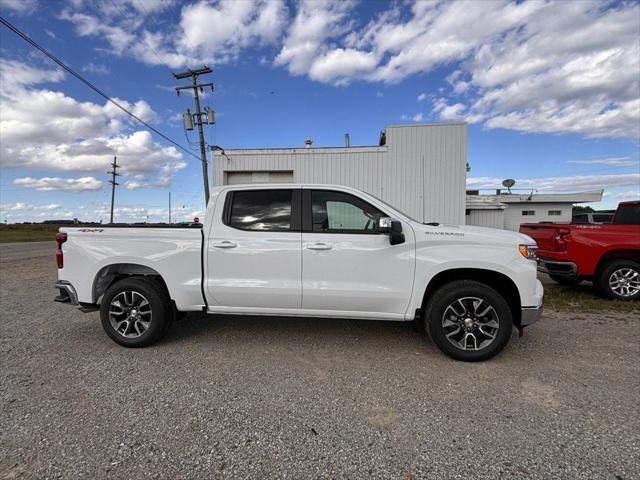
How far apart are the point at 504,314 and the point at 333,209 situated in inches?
81.4

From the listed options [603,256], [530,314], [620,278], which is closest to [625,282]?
[620,278]

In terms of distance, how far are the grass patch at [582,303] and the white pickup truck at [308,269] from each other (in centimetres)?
287

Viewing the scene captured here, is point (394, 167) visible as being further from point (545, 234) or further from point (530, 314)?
point (530, 314)

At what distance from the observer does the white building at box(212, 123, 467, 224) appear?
14.4 m

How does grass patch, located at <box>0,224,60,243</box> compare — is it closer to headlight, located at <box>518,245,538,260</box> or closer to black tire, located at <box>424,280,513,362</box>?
black tire, located at <box>424,280,513,362</box>

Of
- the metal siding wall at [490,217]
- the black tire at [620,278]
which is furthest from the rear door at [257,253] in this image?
the metal siding wall at [490,217]

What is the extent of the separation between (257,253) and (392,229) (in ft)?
4.81

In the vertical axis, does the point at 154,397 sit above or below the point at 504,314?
below

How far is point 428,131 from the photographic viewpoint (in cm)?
1430

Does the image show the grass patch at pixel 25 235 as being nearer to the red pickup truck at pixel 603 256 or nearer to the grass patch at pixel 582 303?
the grass patch at pixel 582 303

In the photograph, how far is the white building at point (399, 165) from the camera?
14.4 m

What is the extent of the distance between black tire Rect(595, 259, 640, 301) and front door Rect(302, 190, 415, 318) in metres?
4.86

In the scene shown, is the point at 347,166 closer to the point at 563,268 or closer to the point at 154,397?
the point at 563,268

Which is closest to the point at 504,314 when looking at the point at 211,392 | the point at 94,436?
the point at 211,392
